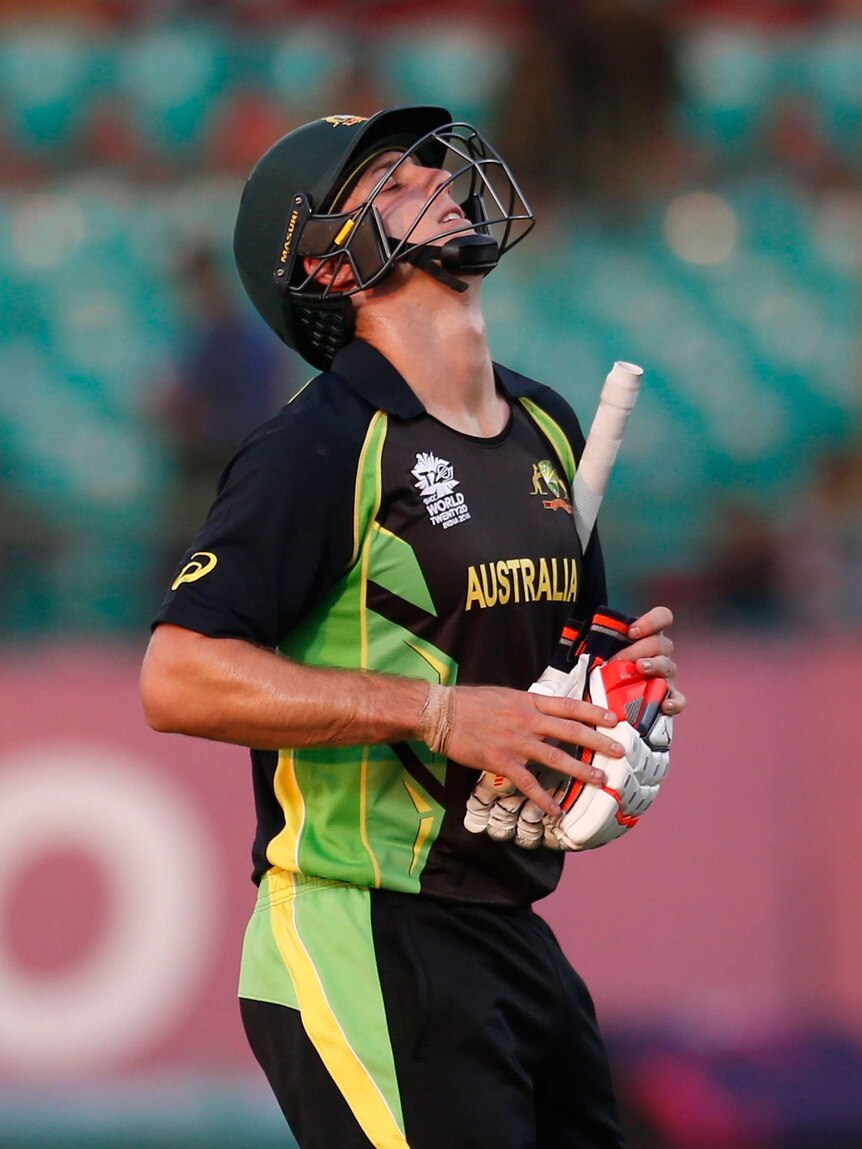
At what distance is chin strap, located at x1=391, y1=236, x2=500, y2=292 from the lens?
3055 millimetres

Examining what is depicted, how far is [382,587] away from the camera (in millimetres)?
2896

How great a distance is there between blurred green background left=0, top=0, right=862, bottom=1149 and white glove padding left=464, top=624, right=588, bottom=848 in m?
4.01

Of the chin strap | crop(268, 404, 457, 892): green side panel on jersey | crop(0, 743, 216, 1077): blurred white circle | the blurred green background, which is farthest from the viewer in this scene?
the blurred green background

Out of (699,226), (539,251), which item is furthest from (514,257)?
(699,226)

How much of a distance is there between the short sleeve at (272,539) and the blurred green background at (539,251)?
13.2 ft

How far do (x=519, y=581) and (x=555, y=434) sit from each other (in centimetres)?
43

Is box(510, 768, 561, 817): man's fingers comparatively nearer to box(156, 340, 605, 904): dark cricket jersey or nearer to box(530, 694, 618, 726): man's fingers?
box(530, 694, 618, 726): man's fingers

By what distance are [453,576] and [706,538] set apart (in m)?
4.22

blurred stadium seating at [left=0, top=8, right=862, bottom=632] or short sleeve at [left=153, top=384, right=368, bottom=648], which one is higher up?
blurred stadium seating at [left=0, top=8, right=862, bottom=632]

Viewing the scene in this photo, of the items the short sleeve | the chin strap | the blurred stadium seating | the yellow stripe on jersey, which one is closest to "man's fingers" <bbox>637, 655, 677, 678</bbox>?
the short sleeve

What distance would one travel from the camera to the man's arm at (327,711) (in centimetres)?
268

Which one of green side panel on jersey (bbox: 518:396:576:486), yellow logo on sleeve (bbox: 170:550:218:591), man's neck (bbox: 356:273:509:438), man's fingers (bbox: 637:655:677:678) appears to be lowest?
man's fingers (bbox: 637:655:677:678)

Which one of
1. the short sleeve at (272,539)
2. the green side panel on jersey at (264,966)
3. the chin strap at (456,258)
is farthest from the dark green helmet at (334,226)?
the green side panel on jersey at (264,966)

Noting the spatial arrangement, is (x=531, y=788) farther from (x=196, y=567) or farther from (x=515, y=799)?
(x=196, y=567)
